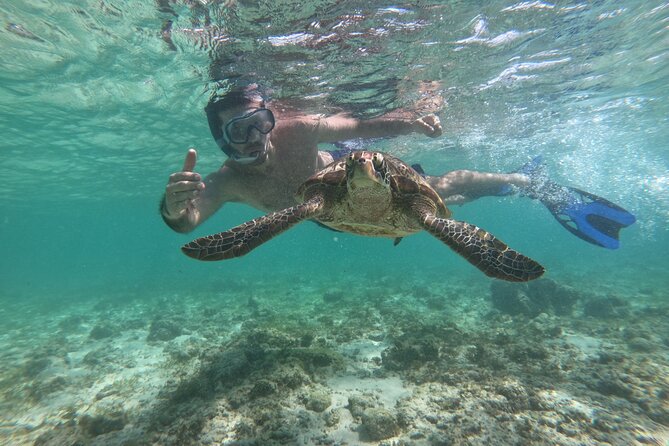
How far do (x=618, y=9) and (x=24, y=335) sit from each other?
26.0m

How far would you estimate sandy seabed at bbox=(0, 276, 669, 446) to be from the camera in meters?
4.65

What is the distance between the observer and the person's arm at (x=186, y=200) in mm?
3770

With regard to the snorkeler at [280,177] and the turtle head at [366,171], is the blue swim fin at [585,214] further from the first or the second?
the turtle head at [366,171]

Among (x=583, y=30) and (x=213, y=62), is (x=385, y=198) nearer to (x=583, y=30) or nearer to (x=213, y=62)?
(x=213, y=62)

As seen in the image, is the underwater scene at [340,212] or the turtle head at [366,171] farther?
the underwater scene at [340,212]

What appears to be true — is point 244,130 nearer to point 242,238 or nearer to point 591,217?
point 242,238

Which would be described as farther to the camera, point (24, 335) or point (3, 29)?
point (24, 335)

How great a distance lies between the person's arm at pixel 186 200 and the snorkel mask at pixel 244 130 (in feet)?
2.77

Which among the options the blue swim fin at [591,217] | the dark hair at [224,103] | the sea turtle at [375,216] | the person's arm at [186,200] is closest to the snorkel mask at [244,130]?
the dark hair at [224,103]

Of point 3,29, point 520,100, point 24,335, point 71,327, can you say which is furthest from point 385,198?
point 24,335

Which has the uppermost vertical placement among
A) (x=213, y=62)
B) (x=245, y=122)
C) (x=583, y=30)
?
(x=583, y=30)

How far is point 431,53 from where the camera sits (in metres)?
9.48

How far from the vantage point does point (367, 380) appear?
20.7ft

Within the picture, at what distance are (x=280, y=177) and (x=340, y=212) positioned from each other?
2.15m
